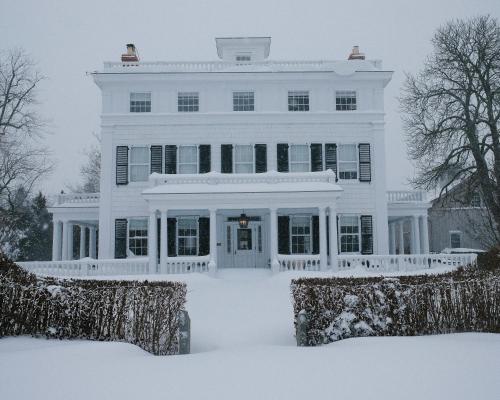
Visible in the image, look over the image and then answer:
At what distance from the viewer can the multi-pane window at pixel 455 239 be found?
1463 inches

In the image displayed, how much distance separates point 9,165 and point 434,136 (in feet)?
91.5

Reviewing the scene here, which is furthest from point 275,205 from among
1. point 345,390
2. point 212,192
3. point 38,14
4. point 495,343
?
point 38,14

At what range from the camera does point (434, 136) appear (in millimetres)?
21062

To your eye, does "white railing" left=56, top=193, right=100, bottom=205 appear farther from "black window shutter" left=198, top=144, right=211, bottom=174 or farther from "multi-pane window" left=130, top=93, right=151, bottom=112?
"black window shutter" left=198, top=144, right=211, bottom=174

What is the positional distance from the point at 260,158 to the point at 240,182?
2.58 meters

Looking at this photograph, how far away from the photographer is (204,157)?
22.5 metres

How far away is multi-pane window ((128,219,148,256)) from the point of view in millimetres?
21922

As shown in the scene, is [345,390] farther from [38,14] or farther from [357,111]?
[38,14]

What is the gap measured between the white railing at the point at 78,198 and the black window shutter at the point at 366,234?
1415 centimetres

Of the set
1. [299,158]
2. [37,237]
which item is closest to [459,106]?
[299,158]

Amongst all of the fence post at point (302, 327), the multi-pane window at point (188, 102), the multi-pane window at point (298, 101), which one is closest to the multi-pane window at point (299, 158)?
the multi-pane window at point (298, 101)

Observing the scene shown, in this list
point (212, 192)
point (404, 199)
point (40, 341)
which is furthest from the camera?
point (404, 199)

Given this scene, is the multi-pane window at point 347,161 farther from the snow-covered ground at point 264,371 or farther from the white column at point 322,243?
the snow-covered ground at point 264,371

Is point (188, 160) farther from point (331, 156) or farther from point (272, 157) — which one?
point (331, 156)
